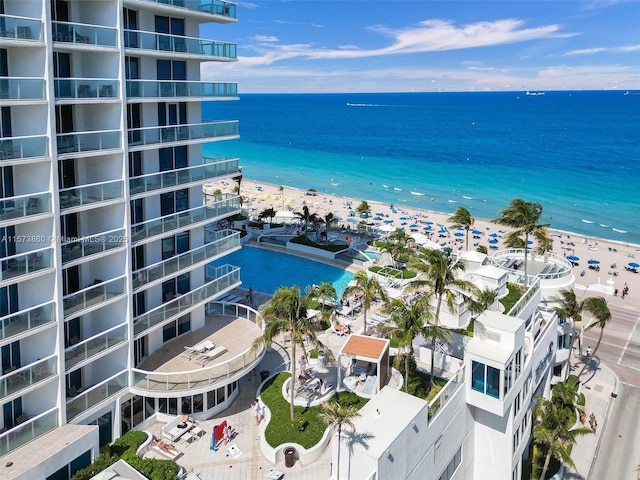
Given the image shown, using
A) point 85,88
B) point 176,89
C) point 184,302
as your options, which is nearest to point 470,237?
point 184,302

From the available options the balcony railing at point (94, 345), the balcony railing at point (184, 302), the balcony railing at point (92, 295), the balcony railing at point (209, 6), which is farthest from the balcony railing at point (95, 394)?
the balcony railing at point (209, 6)

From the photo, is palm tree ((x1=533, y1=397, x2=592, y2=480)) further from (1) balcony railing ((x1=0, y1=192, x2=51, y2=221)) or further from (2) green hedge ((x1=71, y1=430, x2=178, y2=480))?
(1) balcony railing ((x1=0, y1=192, x2=51, y2=221))

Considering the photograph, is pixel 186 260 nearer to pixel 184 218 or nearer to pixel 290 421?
Result: pixel 184 218

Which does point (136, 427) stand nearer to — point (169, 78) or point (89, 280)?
point (89, 280)

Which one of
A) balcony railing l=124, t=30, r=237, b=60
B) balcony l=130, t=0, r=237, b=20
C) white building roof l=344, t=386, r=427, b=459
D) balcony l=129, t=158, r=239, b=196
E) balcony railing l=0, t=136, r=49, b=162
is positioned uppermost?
balcony l=130, t=0, r=237, b=20

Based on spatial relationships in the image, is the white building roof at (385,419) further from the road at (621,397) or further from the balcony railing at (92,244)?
the road at (621,397)

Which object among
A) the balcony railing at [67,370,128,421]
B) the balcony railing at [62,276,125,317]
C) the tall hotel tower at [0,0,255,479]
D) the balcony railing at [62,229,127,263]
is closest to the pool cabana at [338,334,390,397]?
the tall hotel tower at [0,0,255,479]
